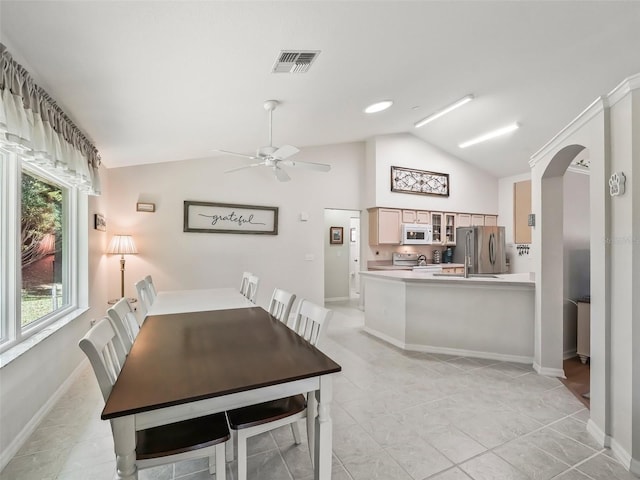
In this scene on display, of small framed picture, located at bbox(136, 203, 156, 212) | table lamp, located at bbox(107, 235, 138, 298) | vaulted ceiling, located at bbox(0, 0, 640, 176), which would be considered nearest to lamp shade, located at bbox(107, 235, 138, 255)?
table lamp, located at bbox(107, 235, 138, 298)

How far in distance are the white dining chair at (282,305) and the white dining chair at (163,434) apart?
2.75ft

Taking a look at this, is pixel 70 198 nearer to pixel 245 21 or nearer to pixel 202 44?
pixel 202 44

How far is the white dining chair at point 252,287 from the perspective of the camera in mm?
3027

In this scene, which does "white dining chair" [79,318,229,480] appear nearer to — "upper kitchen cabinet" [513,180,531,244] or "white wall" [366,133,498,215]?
"white wall" [366,133,498,215]

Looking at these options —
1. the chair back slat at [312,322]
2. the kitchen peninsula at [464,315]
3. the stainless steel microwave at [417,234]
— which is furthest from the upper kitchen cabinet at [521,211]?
the chair back slat at [312,322]

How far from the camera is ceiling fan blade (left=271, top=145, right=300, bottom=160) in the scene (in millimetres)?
2664

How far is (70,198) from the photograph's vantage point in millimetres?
3014

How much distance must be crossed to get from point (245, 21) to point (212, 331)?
1782 mm

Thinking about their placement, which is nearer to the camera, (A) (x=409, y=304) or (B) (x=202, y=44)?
(B) (x=202, y=44)

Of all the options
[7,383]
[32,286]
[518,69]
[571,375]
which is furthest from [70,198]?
[571,375]

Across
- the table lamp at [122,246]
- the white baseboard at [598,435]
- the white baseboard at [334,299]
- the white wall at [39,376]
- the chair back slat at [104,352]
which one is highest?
the table lamp at [122,246]

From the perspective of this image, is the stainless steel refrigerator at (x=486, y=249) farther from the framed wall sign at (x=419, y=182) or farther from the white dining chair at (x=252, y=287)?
the white dining chair at (x=252, y=287)

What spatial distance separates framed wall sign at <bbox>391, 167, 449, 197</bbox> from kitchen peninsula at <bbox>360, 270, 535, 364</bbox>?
2572 millimetres

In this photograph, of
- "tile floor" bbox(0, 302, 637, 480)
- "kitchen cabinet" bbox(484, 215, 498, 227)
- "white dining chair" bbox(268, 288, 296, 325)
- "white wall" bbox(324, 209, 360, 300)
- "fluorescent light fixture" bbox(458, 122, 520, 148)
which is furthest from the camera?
"white wall" bbox(324, 209, 360, 300)
